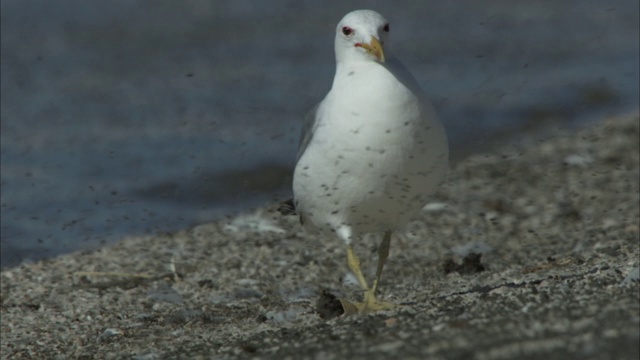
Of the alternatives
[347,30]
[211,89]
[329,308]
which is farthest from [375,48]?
[211,89]

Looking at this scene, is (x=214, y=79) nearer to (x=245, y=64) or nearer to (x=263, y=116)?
(x=245, y=64)

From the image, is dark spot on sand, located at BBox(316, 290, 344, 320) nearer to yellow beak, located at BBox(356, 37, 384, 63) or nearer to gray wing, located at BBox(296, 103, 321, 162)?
gray wing, located at BBox(296, 103, 321, 162)

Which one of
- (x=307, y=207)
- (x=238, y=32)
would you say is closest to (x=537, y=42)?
(x=238, y=32)

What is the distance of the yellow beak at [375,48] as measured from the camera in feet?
16.9

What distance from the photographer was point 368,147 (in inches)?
197

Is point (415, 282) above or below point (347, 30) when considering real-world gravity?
below

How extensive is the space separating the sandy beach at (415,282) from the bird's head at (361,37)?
1.06 meters

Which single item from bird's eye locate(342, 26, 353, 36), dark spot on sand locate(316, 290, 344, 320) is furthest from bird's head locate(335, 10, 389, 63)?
dark spot on sand locate(316, 290, 344, 320)

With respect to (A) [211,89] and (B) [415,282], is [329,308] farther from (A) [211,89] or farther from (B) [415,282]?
(A) [211,89]

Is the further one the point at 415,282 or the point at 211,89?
the point at 211,89

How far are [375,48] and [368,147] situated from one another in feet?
1.48

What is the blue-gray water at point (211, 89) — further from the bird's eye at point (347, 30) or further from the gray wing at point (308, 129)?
the bird's eye at point (347, 30)

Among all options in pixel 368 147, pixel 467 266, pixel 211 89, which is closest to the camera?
pixel 368 147

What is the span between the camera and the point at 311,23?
13.8 m
